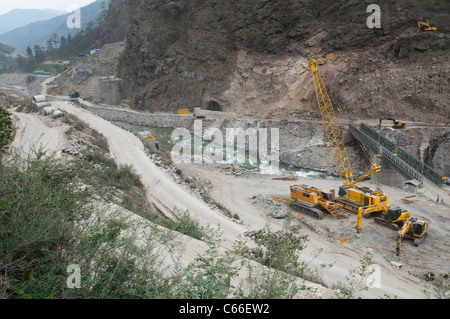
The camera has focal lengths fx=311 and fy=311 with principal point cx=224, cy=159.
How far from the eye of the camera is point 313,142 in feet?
96.5

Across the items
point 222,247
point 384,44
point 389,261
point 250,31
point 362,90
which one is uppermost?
point 250,31

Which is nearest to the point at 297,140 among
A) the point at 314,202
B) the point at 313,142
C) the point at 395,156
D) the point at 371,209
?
the point at 313,142

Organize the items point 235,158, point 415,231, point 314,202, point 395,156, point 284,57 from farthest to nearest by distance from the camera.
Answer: point 284,57, point 235,158, point 395,156, point 314,202, point 415,231

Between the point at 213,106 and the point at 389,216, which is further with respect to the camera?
the point at 213,106

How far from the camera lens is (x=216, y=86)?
43.0m

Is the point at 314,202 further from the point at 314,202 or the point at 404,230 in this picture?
the point at 404,230

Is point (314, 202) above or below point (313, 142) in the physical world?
below

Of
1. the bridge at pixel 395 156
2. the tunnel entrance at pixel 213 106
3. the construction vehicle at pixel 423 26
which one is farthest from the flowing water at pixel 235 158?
the construction vehicle at pixel 423 26

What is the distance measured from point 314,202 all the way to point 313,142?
12.8 metres

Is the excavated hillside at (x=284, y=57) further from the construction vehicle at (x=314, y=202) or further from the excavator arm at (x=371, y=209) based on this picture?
the construction vehicle at (x=314, y=202)

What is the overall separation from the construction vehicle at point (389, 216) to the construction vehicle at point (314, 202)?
1.66 m
